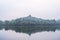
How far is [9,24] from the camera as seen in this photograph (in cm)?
1741

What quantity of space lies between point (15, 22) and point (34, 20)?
9.08 ft

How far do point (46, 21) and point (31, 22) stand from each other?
2422mm

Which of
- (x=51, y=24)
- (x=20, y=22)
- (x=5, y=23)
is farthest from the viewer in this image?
(x=20, y=22)

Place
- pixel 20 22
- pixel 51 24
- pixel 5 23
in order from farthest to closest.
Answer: pixel 20 22 → pixel 51 24 → pixel 5 23

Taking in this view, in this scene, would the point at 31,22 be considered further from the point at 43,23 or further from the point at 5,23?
the point at 5,23

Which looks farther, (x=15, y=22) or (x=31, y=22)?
(x=31, y=22)

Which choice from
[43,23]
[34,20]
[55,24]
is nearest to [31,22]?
[34,20]

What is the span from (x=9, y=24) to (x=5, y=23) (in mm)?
479

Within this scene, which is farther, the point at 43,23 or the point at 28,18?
the point at 28,18

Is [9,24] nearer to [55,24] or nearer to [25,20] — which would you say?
[25,20]

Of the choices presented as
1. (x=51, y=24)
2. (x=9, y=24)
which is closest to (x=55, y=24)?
(x=51, y=24)

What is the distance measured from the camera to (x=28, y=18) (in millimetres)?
20609

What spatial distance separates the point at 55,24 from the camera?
18391 mm

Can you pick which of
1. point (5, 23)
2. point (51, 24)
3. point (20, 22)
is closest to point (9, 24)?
point (5, 23)
